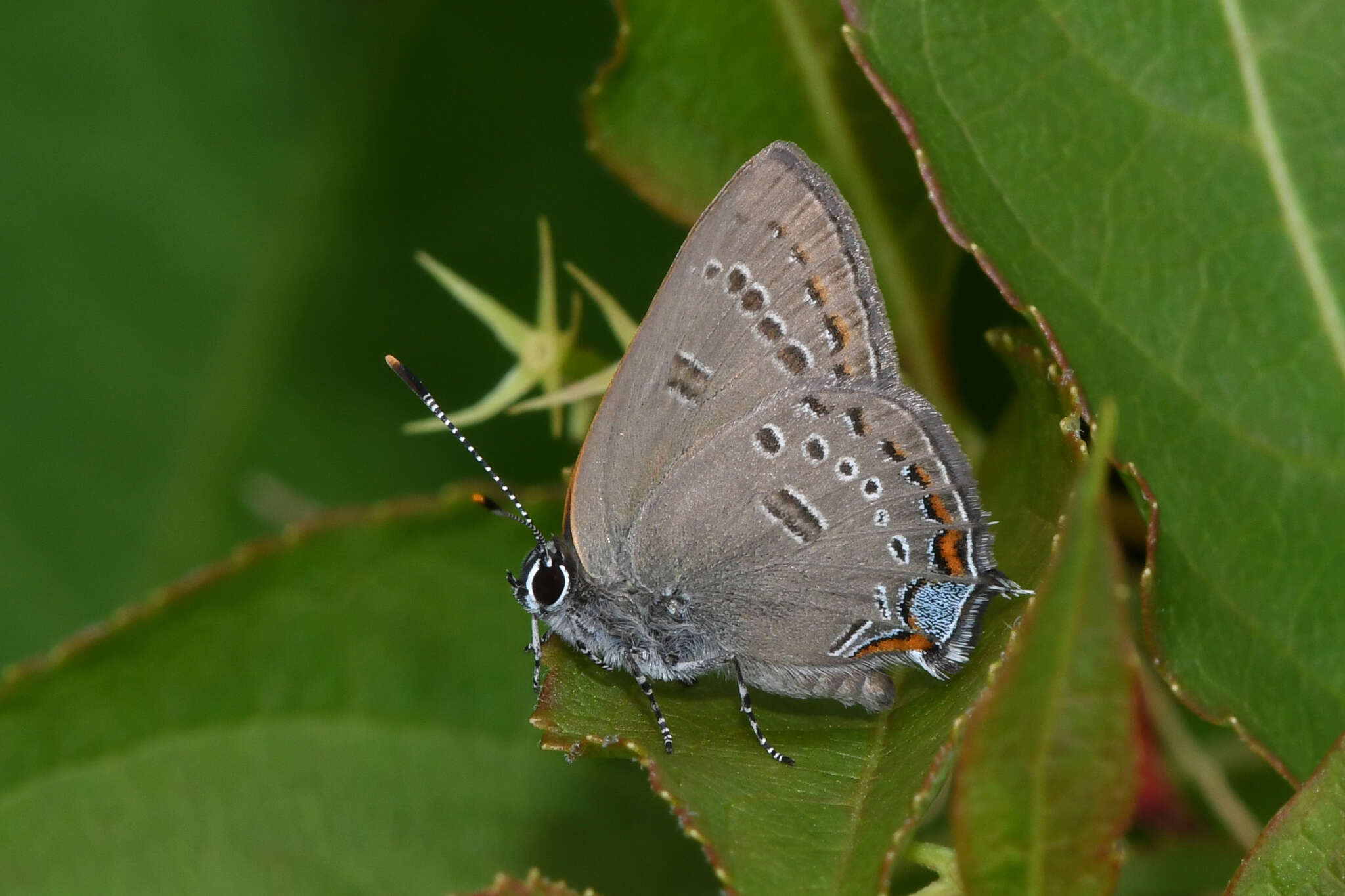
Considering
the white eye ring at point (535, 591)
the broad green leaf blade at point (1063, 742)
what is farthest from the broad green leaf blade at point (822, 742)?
the broad green leaf blade at point (1063, 742)

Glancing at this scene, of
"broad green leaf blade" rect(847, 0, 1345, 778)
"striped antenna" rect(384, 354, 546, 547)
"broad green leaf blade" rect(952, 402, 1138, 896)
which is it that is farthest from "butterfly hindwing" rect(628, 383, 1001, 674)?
"broad green leaf blade" rect(952, 402, 1138, 896)

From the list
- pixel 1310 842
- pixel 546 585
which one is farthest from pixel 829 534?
pixel 1310 842

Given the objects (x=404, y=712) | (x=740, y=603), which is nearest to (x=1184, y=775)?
(x=740, y=603)

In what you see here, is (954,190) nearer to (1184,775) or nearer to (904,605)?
(904,605)

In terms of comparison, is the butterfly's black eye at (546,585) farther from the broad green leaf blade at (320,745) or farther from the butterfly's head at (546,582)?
the broad green leaf blade at (320,745)

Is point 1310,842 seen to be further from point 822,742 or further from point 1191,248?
point 1191,248

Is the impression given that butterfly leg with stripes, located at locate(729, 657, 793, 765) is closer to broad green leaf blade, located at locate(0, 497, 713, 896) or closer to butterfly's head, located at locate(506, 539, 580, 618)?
butterfly's head, located at locate(506, 539, 580, 618)
